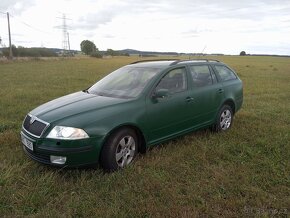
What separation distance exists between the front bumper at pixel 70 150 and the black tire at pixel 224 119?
2927 millimetres

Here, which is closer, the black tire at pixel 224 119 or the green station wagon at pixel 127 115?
the green station wagon at pixel 127 115

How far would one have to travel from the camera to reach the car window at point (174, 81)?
15.7 ft

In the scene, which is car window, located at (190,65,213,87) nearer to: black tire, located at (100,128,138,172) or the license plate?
black tire, located at (100,128,138,172)

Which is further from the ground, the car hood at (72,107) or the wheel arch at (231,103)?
the car hood at (72,107)

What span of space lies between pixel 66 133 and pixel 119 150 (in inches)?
31.5

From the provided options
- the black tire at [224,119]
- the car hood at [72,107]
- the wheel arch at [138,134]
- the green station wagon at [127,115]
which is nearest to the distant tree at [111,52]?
the black tire at [224,119]

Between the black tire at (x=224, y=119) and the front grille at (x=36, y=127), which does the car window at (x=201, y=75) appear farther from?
the front grille at (x=36, y=127)

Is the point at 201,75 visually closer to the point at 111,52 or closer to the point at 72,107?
the point at 72,107

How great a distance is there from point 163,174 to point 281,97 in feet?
27.8

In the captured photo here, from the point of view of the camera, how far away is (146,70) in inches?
199

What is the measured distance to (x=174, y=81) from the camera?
5.02 m

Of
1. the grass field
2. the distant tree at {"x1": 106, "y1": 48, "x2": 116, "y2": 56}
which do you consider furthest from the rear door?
the distant tree at {"x1": 106, "y1": 48, "x2": 116, "y2": 56}

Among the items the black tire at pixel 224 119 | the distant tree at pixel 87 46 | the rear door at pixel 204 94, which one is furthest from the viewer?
the distant tree at pixel 87 46

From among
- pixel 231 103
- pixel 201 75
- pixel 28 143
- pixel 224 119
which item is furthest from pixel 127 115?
pixel 231 103
